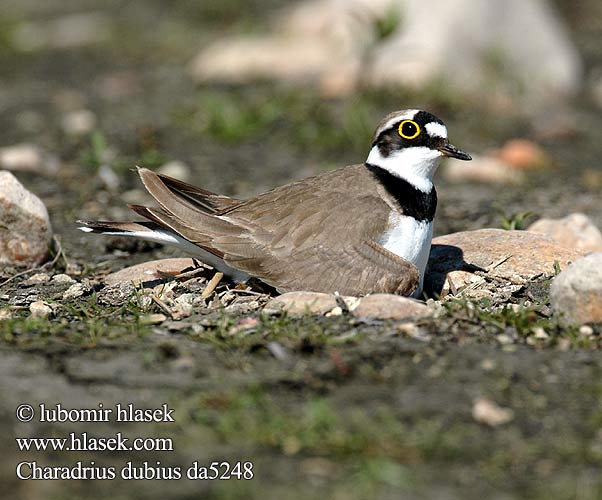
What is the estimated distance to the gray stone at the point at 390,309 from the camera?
4.89m

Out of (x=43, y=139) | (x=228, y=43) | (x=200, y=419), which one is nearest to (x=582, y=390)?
(x=200, y=419)

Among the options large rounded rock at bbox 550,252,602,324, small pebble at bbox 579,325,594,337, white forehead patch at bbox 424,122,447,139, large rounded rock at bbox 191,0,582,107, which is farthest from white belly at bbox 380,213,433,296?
large rounded rock at bbox 191,0,582,107

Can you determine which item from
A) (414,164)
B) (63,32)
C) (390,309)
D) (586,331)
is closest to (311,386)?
(390,309)

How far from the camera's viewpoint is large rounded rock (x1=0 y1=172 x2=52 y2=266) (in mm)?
5926

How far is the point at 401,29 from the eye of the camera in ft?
33.4

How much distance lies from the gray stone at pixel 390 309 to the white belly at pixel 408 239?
0.48 m

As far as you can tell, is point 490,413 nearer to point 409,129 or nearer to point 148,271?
point 409,129

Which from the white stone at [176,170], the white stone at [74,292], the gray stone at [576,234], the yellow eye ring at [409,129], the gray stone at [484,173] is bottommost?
the white stone at [176,170]

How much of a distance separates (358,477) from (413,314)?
5.08 feet

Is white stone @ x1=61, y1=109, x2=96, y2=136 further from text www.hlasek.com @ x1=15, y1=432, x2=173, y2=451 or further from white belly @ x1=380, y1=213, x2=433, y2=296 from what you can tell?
text www.hlasek.com @ x1=15, y1=432, x2=173, y2=451

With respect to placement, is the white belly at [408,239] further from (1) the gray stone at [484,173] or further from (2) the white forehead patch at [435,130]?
(1) the gray stone at [484,173]

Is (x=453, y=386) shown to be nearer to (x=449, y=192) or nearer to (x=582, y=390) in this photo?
(x=582, y=390)

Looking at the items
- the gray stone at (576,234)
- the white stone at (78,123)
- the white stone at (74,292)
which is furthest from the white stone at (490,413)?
the white stone at (78,123)

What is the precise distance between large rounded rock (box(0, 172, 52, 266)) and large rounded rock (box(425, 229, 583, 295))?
7.63 feet
